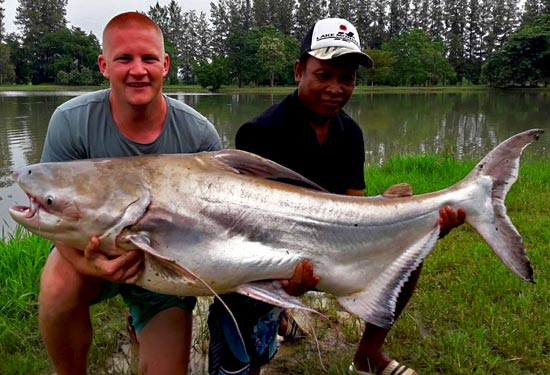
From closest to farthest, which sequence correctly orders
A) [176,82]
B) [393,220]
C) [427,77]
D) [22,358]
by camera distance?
1. [393,220]
2. [22,358]
3. [427,77]
4. [176,82]

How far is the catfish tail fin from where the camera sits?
7.42ft

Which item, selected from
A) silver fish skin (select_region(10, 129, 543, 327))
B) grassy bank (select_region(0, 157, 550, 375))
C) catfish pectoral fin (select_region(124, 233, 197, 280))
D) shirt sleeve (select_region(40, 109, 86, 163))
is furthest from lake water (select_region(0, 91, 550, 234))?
catfish pectoral fin (select_region(124, 233, 197, 280))

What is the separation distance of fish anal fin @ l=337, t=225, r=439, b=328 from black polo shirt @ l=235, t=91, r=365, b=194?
0.73 meters

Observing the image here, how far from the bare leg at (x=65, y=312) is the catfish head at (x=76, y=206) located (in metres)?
0.41

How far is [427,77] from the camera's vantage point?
5478 centimetres

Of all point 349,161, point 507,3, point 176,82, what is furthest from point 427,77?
point 349,161

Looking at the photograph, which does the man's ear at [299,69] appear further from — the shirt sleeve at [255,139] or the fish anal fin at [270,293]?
the fish anal fin at [270,293]

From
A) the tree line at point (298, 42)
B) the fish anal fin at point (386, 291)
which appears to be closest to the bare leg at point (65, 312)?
the fish anal fin at point (386, 291)

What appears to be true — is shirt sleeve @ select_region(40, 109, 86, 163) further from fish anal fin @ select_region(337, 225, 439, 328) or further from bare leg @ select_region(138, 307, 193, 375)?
fish anal fin @ select_region(337, 225, 439, 328)

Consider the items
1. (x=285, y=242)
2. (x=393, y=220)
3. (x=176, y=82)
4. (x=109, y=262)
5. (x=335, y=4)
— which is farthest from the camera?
(x=335, y=4)

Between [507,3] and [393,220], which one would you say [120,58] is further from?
[507,3]

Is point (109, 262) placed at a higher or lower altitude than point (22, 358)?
higher

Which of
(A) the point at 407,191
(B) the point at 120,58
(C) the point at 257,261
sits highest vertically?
(B) the point at 120,58

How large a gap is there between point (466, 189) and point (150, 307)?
62.1 inches
